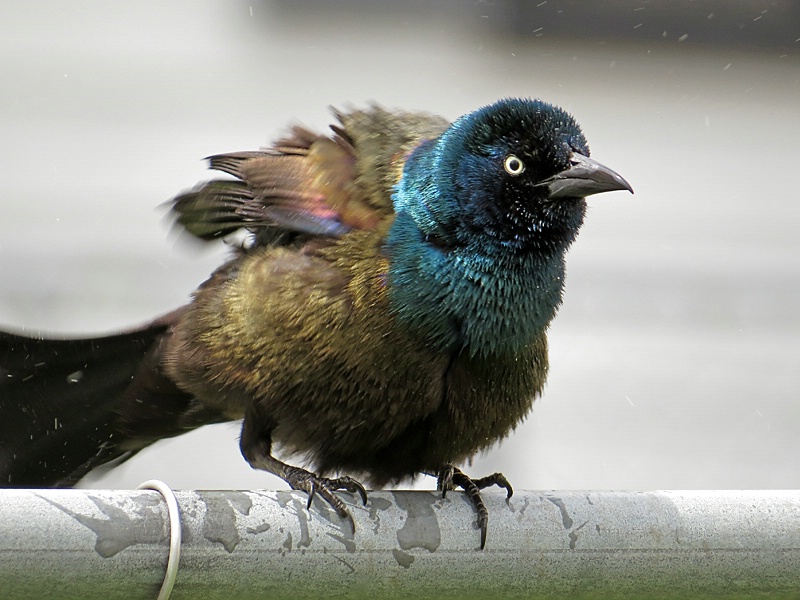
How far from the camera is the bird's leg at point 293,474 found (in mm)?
2388

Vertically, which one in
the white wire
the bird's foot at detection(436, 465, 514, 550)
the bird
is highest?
the bird

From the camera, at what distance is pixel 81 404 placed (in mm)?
3303

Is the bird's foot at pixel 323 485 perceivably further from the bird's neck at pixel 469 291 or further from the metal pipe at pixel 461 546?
the bird's neck at pixel 469 291

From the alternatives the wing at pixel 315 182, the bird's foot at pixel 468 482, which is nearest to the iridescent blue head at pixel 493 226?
the wing at pixel 315 182

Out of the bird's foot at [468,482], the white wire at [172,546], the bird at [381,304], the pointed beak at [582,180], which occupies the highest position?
the pointed beak at [582,180]

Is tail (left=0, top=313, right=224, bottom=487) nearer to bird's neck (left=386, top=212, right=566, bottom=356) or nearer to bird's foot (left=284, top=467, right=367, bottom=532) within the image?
bird's foot (left=284, top=467, right=367, bottom=532)

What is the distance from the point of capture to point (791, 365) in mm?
6523

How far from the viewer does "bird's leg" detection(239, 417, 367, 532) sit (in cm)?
239

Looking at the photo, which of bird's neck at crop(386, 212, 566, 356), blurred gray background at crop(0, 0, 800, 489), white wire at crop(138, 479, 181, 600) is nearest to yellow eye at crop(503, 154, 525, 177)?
bird's neck at crop(386, 212, 566, 356)

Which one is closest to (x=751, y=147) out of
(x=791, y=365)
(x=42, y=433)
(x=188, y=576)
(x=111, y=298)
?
(x=791, y=365)

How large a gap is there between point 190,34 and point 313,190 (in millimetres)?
3357

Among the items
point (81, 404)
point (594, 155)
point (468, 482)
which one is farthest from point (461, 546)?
point (594, 155)

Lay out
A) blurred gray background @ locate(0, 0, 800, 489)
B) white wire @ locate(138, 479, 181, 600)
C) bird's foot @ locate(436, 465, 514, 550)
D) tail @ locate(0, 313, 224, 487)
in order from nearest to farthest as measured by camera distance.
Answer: white wire @ locate(138, 479, 181, 600) < bird's foot @ locate(436, 465, 514, 550) < tail @ locate(0, 313, 224, 487) < blurred gray background @ locate(0, 0, 800, 489)

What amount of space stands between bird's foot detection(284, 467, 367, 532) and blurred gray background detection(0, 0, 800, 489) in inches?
109
